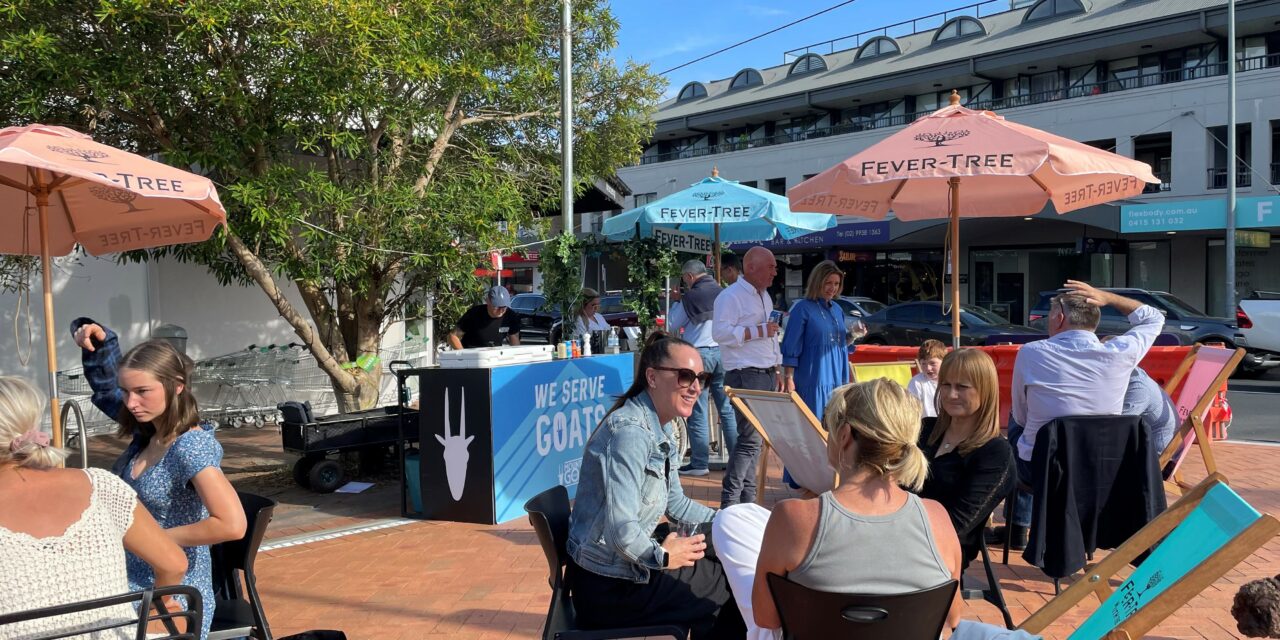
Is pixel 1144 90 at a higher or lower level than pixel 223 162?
higher

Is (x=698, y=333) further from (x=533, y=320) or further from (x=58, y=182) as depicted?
(x=533, y=320)

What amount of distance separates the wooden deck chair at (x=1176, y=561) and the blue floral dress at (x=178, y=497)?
273 cm

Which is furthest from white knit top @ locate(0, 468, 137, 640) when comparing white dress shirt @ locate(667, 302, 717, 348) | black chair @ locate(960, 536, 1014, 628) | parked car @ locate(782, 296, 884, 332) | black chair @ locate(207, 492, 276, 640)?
parked car @ locate(782, 296, 884, 332)

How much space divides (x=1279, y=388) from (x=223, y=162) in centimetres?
1467

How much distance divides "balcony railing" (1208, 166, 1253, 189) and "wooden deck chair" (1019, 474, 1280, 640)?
25258 millimetres

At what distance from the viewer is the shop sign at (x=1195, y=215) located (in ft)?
69.8

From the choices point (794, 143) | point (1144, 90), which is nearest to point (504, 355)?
point (1144, 90)

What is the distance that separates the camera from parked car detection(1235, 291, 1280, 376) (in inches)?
586

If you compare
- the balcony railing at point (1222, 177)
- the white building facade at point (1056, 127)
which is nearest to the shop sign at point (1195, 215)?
the white building facade at point (1056, 127)

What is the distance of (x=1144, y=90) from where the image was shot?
25.3 m

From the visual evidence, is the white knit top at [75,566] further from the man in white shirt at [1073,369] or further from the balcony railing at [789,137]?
the balcony railing at [789,137]

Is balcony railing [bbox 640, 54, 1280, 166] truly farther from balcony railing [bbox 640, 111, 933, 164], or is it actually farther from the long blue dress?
the long blue dress

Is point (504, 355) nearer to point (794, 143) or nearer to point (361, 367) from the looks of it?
point (361, 367)

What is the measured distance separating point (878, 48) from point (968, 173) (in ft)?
108
